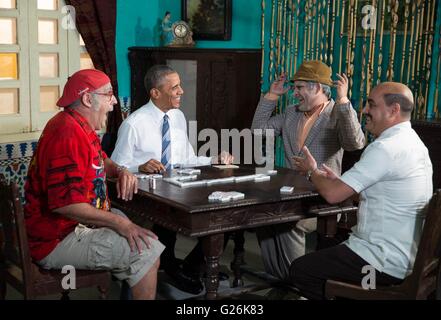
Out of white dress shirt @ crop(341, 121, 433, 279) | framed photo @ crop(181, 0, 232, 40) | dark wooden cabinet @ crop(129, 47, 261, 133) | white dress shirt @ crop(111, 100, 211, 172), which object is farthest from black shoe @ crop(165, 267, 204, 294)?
framed photo @ crop(181, 0, 232, 40)

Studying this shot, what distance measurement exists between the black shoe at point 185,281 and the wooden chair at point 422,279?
1.43 metres

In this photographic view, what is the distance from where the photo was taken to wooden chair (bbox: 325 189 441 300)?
2.54 metres

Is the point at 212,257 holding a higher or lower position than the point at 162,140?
lower

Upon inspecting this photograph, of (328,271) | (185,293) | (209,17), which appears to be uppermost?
(209,17)

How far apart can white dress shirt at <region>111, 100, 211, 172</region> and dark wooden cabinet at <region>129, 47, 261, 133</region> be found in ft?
4.14

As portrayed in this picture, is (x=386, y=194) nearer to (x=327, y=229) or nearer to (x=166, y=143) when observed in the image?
(x=327, y=229)

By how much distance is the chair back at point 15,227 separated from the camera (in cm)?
266

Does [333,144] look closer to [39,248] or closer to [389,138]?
[389,138]

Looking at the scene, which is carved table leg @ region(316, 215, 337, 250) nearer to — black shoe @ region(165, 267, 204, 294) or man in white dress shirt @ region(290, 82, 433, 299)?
man in white dress shirt @ region(290, 82, 433, 299)

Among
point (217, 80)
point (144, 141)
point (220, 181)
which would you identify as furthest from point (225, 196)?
point (217, 80)

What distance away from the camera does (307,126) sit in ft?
13.3

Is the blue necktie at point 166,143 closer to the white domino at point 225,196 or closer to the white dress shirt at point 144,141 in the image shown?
the white dress shirt at point 144,141

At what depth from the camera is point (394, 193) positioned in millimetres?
2775

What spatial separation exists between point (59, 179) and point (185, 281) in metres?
1.63
